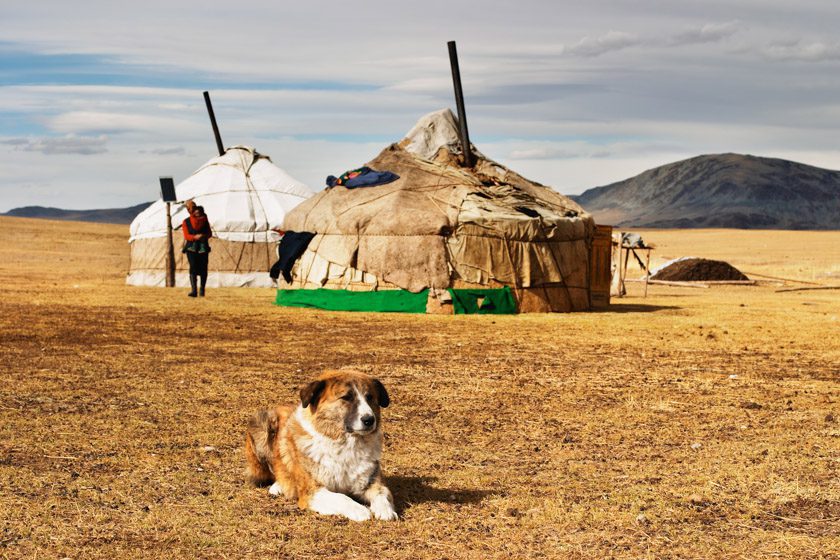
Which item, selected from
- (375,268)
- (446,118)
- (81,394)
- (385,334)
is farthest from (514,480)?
(446,118)

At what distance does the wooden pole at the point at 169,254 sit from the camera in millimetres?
26828

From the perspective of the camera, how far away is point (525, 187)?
75.0ft

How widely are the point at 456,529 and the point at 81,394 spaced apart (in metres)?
5.18

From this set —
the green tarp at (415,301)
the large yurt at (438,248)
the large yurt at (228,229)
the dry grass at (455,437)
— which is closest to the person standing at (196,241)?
the large yurt at (438,248)

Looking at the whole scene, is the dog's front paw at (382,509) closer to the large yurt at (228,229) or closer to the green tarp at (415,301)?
the green tarp at (415,301)

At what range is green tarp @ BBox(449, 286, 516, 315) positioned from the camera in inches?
793

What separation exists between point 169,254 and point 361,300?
8.37 meters

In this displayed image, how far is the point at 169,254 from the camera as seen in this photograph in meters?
27.3

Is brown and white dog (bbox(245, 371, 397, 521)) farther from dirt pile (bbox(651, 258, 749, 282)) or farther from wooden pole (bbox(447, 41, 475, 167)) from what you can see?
dirt pile (bbox(651, 258, 749, 282))

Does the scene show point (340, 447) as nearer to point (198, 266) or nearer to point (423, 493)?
point (423, 493)

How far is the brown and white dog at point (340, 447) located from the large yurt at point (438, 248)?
14.1 m

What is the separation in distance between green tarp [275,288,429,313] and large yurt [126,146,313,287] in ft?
23.0

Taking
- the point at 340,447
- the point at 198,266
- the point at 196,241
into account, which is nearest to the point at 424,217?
the point at 196,241

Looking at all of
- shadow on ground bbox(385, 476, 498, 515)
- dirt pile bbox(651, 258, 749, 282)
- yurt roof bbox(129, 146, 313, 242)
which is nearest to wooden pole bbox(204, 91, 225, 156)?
yurt roof bbox(129, 146, 313, 242)
